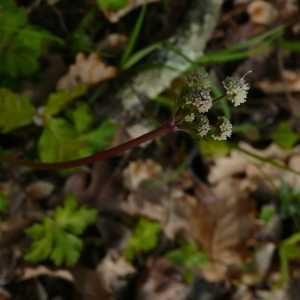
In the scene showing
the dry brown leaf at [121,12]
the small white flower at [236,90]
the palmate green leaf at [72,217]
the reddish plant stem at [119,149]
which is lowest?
the reddish plant stem at [119,149]

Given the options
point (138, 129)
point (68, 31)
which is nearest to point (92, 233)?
point (138, 129)

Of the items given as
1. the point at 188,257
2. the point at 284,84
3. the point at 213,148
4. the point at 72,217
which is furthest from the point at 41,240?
the point at 284,84

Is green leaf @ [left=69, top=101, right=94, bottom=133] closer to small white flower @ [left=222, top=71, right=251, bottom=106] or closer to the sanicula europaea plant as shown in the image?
the sanicula europaea plant

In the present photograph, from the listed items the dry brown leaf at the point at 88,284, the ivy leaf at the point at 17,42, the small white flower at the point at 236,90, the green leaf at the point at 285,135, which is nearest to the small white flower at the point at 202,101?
the small white flower at the point at 236,90

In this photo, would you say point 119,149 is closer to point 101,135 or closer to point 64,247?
point 101,135

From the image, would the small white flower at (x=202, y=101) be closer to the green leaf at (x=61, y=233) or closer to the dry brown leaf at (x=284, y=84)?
the green leaf at (x=61, y=233)

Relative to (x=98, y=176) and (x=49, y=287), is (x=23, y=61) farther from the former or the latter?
(x=49, y=287)
